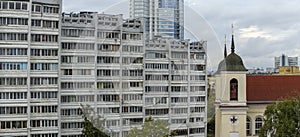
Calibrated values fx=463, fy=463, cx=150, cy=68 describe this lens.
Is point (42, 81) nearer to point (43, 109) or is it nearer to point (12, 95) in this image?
point (43, 109)

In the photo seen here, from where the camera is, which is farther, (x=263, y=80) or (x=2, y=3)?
(x=263, y=80)

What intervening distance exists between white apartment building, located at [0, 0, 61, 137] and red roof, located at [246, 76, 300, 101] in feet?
27.7

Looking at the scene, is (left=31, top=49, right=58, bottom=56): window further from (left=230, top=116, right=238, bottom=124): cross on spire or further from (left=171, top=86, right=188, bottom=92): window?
(left=171, top=86, right=188, bottom=92): window

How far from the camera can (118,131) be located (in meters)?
5.45

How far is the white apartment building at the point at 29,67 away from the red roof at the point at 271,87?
8.43m

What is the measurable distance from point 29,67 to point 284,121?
10.0 m

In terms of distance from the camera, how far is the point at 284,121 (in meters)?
13.3

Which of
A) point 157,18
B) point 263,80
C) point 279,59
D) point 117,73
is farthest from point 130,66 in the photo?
point 279,59

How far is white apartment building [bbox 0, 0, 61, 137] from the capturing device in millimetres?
17859

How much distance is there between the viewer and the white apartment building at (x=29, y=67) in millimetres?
17859

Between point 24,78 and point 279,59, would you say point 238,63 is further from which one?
point 279,59

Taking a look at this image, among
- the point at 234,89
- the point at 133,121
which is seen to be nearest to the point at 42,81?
the point at 234,89

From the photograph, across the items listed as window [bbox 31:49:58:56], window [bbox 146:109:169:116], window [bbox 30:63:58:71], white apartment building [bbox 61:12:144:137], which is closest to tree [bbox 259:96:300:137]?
window [bbox 146:109:169:116]

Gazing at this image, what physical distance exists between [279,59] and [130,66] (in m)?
51.4
